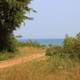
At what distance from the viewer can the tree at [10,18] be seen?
25.8 meters

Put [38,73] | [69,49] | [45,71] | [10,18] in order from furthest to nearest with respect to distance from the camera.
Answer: [10,18] < [69,49] < [45,71] < [38,73]

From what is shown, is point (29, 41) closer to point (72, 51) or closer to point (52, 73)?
point (72, 51)

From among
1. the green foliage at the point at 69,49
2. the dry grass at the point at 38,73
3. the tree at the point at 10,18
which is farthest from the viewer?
the tree at the point at 10,18

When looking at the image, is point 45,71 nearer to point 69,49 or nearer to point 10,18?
point 69,49

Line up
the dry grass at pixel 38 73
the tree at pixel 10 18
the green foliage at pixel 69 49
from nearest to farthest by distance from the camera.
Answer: the dry grass at pixel 38 73 → the green foliage at pixel 69 49 → the tree at pixel 10 18

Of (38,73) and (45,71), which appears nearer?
(38,73)

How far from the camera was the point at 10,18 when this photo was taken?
86.2 ft

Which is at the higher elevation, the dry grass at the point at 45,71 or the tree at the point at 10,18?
the tree at the point at 10,18

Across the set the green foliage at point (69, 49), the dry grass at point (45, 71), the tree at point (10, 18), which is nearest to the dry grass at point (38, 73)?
the dry grass at point (45, 71)

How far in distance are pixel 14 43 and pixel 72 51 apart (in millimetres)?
11359

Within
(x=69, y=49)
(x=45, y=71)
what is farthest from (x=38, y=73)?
(x=69, y=49)

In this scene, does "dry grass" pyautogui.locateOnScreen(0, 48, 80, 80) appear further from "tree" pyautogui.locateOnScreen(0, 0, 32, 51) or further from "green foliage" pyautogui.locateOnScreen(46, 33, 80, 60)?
"tree" pyautogui.locateOnScreen(0, 0, 32, 51)

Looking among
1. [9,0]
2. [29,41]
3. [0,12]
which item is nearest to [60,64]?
[9,0]

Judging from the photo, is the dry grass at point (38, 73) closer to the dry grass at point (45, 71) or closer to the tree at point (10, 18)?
the dry grass at point (45, 71)
